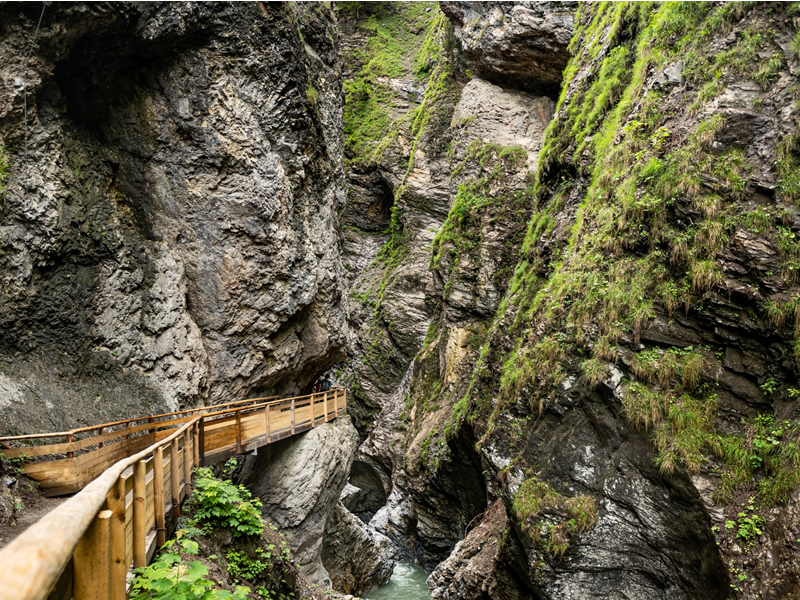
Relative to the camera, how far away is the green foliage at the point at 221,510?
650 centimetres

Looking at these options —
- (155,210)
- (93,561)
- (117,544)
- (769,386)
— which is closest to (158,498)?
(117,544)

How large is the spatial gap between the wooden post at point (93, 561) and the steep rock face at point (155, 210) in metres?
8.31

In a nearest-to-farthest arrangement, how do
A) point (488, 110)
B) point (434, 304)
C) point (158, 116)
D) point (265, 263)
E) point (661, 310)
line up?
point (661, 310)
point (158, 116)
point (265, 263)
point (488, 110)
point (434, 304)

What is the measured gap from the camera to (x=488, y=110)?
81.0 feet

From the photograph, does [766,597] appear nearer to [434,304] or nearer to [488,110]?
[434,304]

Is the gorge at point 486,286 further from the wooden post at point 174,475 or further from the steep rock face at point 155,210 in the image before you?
the wooden post at point 174,475

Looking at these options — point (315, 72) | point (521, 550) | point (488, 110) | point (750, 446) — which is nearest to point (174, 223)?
point (315, 72)

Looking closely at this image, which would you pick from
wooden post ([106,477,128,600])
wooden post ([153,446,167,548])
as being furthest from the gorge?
wooden post ([106,477,128,600])

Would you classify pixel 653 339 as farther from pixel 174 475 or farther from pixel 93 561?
pixel 93 561

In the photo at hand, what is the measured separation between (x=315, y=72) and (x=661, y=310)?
45.5 feet

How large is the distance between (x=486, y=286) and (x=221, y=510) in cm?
1510

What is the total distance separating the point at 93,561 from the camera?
189 centimetres

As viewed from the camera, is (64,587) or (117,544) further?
(117,544)

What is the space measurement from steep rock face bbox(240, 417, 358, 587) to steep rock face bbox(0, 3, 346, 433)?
2124mm
